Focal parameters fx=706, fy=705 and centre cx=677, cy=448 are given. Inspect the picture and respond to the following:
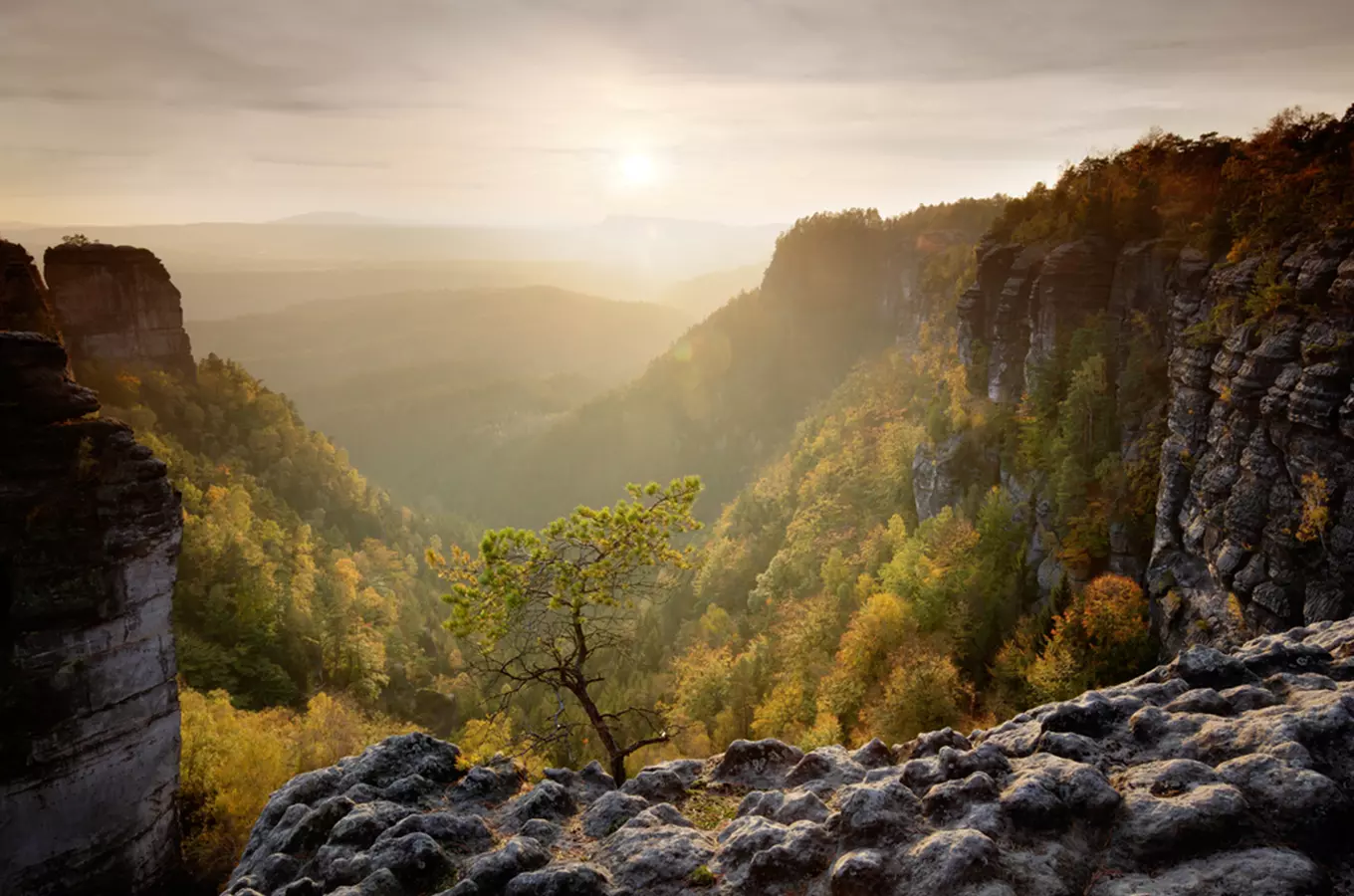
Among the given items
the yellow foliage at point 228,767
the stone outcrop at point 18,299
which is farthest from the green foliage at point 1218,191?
the stone outcrop at point 18,299

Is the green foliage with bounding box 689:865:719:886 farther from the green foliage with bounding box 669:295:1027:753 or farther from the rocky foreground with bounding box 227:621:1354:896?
the green foliage with bounding box 669:295:1027:753

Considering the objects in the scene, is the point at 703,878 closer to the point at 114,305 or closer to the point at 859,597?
the point at 859,597

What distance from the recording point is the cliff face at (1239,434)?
21.3 metres

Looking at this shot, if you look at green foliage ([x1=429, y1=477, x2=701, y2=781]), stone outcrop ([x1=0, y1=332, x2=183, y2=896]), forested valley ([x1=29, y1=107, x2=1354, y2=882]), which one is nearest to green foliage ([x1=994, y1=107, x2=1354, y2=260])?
forested valley ([x1=29, y1=107, x2=1354, y2=882])

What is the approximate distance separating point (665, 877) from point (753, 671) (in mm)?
59934

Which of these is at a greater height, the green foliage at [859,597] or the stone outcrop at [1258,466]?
the stone outcrop at [1258,466]

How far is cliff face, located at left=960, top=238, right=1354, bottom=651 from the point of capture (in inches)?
840

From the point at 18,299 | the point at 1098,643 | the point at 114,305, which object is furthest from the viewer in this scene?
the point at 114,305

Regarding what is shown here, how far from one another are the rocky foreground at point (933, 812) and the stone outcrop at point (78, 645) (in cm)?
986

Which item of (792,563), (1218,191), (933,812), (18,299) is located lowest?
(792,563)

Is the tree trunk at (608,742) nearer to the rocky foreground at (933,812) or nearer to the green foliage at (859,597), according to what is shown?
the green foliage at (859,597)

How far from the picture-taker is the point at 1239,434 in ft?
84.9

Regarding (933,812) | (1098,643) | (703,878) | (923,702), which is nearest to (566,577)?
(703,878)

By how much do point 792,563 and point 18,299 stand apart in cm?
7451
